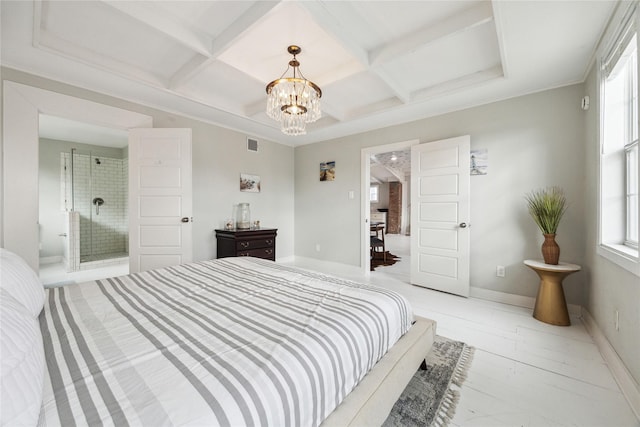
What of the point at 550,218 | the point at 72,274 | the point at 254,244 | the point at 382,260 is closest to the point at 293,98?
the point at 254,244

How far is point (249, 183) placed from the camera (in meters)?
4.43

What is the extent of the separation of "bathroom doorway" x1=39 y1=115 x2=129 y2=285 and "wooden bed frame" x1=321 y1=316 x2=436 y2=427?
4851 millimetres

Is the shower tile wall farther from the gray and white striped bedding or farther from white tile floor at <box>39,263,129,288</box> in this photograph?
the gray and white striped bedding

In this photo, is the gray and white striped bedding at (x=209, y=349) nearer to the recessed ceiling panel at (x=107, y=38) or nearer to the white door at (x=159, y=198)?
the white door at (x=159, y=198)

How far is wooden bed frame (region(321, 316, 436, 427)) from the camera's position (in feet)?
3.01

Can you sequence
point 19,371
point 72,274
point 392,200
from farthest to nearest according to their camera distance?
1. point 392,200
2. point 72,274
3. point 19,371

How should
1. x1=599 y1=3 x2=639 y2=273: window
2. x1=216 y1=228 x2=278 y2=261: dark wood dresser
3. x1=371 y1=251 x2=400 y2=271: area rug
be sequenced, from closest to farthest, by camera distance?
x1=599 y1=3 x2=639 y2=273: window → x1=216 y1=228 x2=278 y2=261: dark wood dresser → x1=371 y1=251 x2=400 y2=271: area rug

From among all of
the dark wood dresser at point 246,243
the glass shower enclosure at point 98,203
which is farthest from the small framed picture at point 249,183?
the glass shower enclosure at point 98,203

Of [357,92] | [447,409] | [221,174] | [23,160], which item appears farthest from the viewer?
[221,174]

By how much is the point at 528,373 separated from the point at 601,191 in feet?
5.09

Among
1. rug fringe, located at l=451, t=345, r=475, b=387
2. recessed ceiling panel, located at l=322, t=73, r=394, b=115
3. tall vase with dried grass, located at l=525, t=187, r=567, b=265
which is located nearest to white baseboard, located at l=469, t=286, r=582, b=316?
tall vase with dried grass, located at l=525, t=187, r=567, b=265

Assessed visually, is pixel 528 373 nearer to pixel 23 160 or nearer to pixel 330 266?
pixel 330 266

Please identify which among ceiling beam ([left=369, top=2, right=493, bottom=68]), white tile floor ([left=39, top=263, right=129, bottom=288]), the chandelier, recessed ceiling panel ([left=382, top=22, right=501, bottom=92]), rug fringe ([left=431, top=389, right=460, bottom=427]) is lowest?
rug fringe ([left=431, top=389, right=460, bottom=427])

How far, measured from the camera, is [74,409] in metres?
0.63
